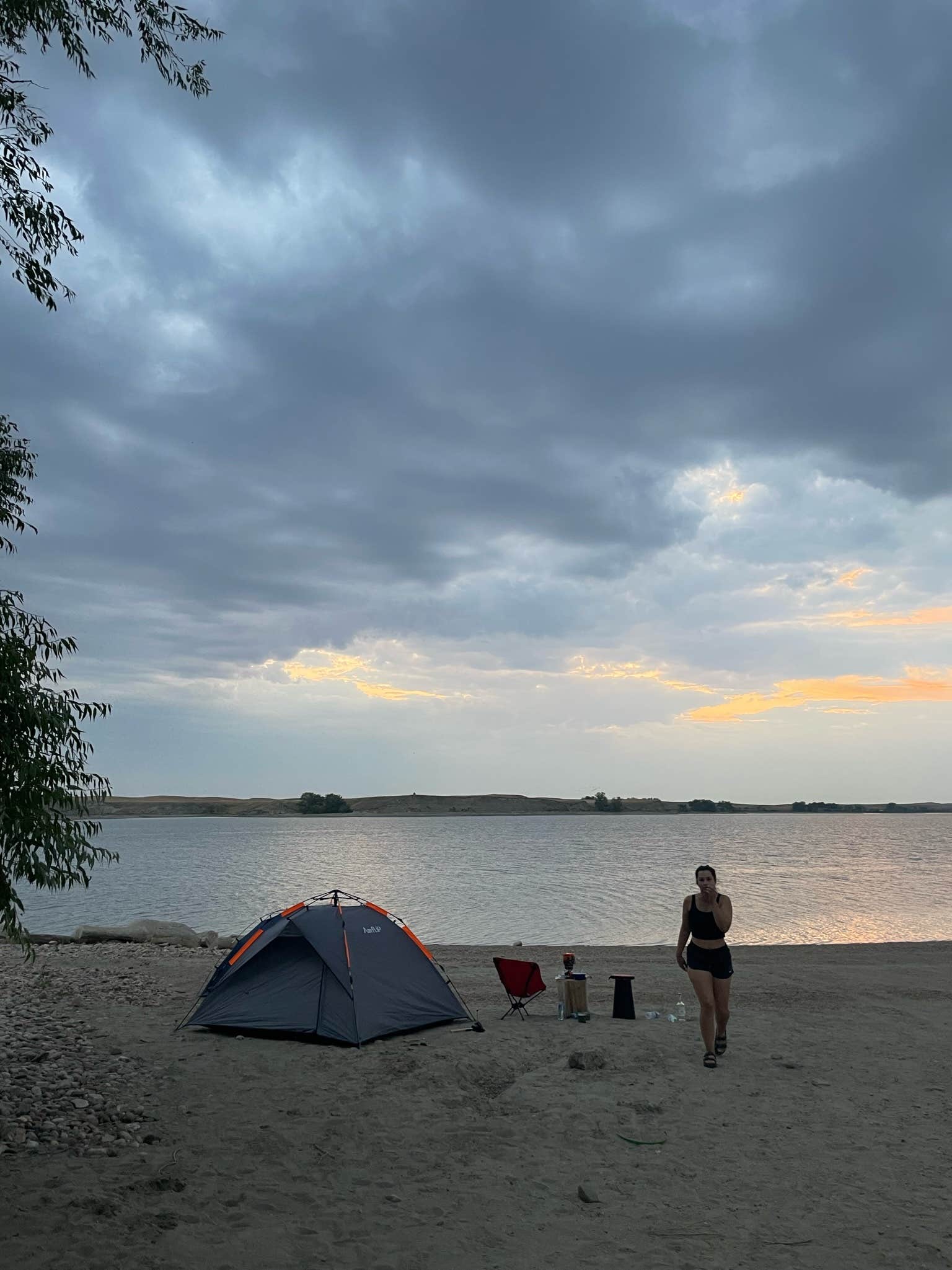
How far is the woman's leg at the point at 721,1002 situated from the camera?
9516 mm

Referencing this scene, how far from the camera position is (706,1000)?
952 centimetres

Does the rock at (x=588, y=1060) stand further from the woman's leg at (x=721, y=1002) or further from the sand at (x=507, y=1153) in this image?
the woman's leg at (x=721, y=1002)

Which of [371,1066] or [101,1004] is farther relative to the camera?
[101,1004]

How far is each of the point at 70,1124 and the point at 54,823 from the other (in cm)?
308

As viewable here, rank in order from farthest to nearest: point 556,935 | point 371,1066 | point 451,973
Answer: point 556,935 → point 451,973 → point 371,1066

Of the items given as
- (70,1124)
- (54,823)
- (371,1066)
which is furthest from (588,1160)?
(54,823)

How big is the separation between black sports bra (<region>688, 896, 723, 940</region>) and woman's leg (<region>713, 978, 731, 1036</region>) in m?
0.49

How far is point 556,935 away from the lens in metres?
24.8

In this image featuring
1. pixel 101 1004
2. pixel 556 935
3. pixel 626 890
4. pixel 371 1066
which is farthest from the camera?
pixel 626 890

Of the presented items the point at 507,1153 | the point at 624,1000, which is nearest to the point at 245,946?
the point at 624,1000

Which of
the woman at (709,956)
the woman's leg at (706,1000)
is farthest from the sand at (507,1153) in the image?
the woman at (709,956)

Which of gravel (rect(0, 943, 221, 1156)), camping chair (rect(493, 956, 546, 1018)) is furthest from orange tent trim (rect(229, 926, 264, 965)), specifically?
camping chair (rect(493, 956, 546, 1018))

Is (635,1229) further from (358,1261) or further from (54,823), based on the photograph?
(54,823)

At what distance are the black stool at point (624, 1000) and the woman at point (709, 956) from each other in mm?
1991
